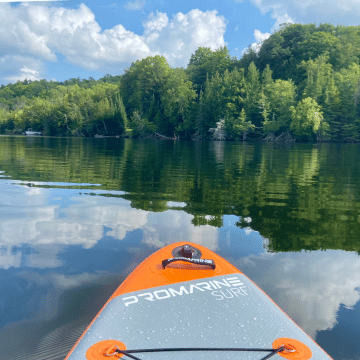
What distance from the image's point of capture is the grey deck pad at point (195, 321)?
2439mm

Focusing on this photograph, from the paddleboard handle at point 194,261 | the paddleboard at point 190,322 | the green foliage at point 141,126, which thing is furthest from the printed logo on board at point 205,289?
the green foliage at point 141,126

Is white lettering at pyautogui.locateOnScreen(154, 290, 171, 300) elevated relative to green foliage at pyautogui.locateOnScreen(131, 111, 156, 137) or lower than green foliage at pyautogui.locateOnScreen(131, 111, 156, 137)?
lower

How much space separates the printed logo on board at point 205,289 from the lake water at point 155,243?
0.74 m

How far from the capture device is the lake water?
344 cm

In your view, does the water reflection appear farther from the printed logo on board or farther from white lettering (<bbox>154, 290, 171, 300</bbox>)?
white lettering (<bbox>154, 290, 171, 300</bbox>)

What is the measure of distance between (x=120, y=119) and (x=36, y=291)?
6759 cm

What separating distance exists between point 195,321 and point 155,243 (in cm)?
293

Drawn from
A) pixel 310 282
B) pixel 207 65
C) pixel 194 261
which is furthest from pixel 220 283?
pixel 207 65

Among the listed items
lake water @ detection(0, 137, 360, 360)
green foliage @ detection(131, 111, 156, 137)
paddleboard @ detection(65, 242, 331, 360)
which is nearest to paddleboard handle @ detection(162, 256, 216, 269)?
paddleboard @ detection(65, 242, 331, 360)

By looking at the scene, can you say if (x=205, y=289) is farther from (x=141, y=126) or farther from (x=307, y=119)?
(x=141, y=126)

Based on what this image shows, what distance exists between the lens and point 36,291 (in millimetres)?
3959

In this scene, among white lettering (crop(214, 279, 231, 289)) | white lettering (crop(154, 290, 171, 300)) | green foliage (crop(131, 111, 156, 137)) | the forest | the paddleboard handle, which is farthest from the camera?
green foliage (crop(131, 111, 156, 137))

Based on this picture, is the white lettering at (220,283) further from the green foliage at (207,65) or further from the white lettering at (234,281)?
the green foliage at (207,65)

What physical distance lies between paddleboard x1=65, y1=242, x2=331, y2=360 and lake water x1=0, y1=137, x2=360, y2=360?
669 millimetres
